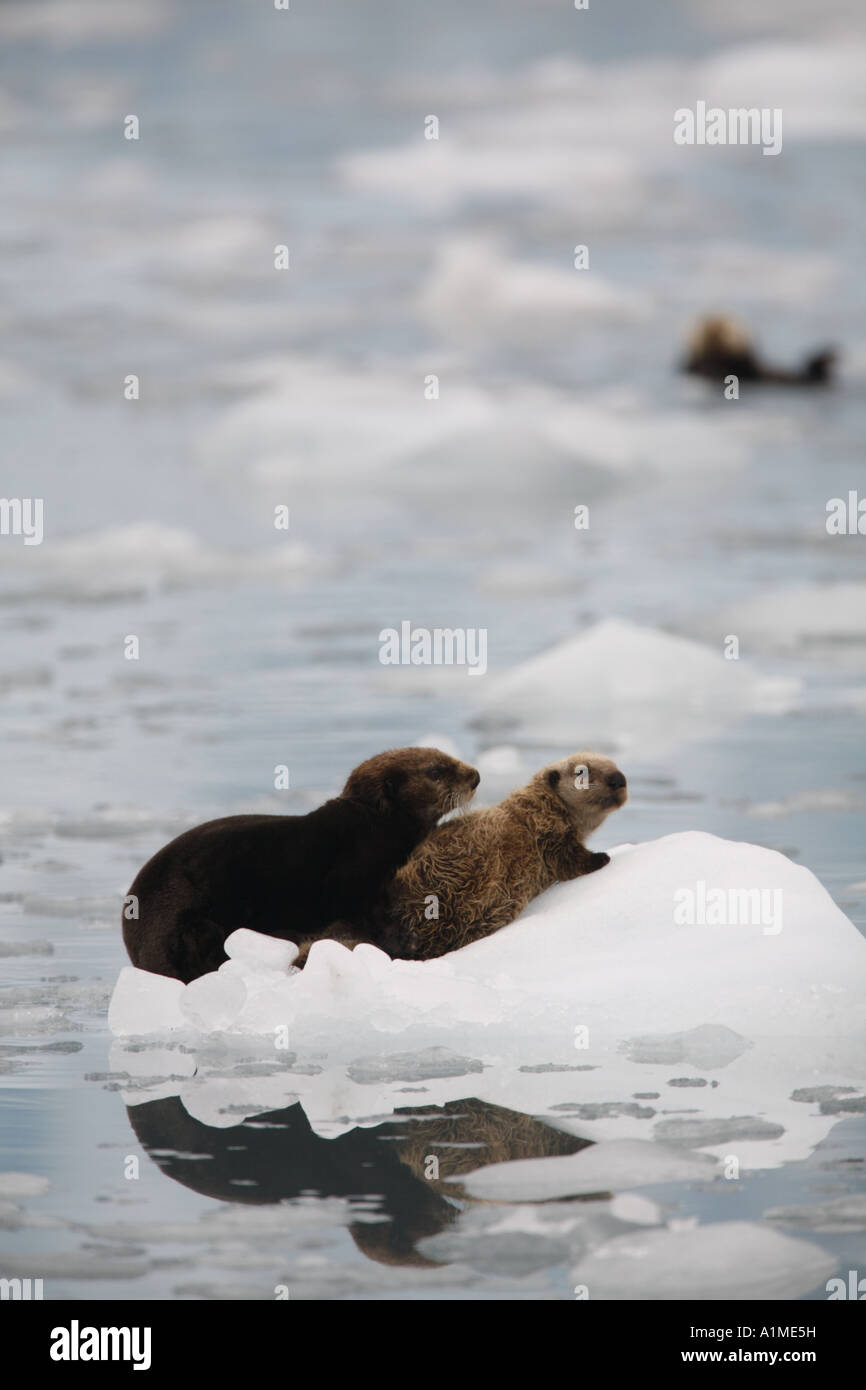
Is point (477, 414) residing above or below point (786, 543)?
above

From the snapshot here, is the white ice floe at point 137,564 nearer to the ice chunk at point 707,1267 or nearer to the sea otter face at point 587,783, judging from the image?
the sea otter face at point 587,783

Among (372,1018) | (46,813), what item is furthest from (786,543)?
(372,1018)

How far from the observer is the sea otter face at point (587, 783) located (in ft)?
13.1

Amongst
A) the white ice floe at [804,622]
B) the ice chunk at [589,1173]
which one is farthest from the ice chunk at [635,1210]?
the white ice floe at [804,622]

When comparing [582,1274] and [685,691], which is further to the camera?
[685,691]

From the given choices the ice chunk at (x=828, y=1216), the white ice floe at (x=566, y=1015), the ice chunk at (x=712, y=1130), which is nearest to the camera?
the ice chunk at (x=828, y=1216)

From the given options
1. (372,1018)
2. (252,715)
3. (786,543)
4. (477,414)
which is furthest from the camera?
(477,414)

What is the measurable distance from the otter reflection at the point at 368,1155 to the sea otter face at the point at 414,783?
0.77 m

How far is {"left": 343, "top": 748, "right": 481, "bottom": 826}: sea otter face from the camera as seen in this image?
4004mm

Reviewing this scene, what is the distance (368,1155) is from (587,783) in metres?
1.09

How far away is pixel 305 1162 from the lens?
3201 mm

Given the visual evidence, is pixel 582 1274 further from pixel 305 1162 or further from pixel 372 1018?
pixel 372 1018

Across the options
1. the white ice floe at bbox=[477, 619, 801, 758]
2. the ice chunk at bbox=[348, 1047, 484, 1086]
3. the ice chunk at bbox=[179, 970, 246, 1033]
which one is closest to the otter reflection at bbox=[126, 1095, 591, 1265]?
the ice chunk at bbox=[348, 1047, 484, 1086]

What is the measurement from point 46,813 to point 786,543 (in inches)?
333
